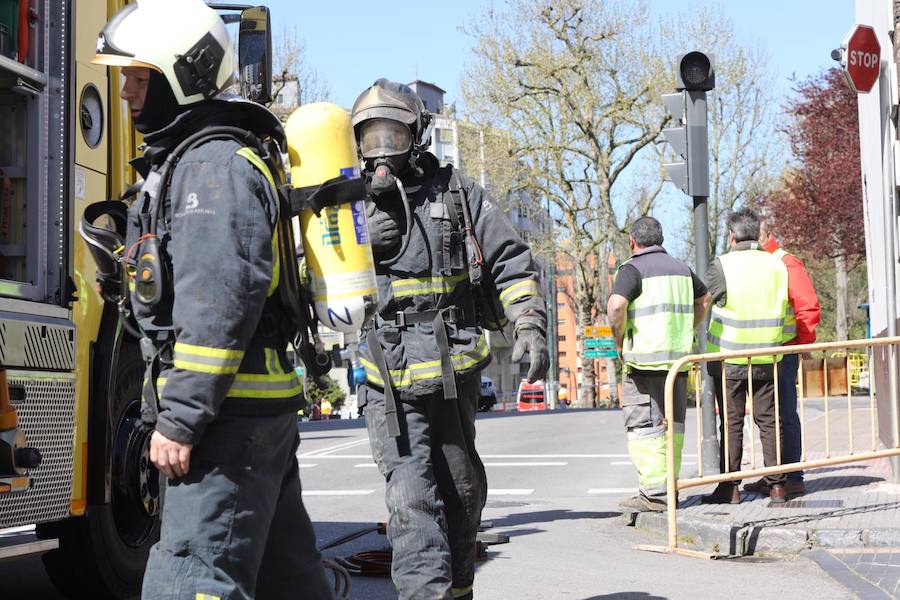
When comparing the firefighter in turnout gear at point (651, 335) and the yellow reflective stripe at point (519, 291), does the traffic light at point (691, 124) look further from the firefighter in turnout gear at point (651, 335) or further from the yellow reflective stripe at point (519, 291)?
the yellow reflective stripe at point (519, 291)

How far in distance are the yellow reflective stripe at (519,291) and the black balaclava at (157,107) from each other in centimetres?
179

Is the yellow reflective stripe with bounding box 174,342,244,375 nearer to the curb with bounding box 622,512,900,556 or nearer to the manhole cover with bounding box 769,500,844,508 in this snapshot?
the curb with bounding box 622,512,900,556

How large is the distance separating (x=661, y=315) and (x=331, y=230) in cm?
499

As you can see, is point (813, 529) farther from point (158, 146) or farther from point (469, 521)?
point (158, 146)

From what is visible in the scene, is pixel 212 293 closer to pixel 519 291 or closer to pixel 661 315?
pixel 519 291

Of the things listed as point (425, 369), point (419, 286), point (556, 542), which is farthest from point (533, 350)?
point (556, 542)

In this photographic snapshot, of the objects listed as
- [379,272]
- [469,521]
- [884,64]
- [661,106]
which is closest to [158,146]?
[379,272]

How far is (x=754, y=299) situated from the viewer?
846 centimetres

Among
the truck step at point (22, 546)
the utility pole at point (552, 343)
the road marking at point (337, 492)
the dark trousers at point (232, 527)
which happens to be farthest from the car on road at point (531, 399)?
the dark trousers at point (232, 527)

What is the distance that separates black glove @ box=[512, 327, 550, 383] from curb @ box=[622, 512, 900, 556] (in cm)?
283

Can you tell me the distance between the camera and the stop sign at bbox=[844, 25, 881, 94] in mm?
9164

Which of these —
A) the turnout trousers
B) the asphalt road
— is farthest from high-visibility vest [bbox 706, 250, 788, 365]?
the asphalt road

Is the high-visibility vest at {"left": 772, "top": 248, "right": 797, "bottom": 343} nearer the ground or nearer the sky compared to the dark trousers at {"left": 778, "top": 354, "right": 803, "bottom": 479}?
nearer the sky

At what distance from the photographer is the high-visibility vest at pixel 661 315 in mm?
8094
